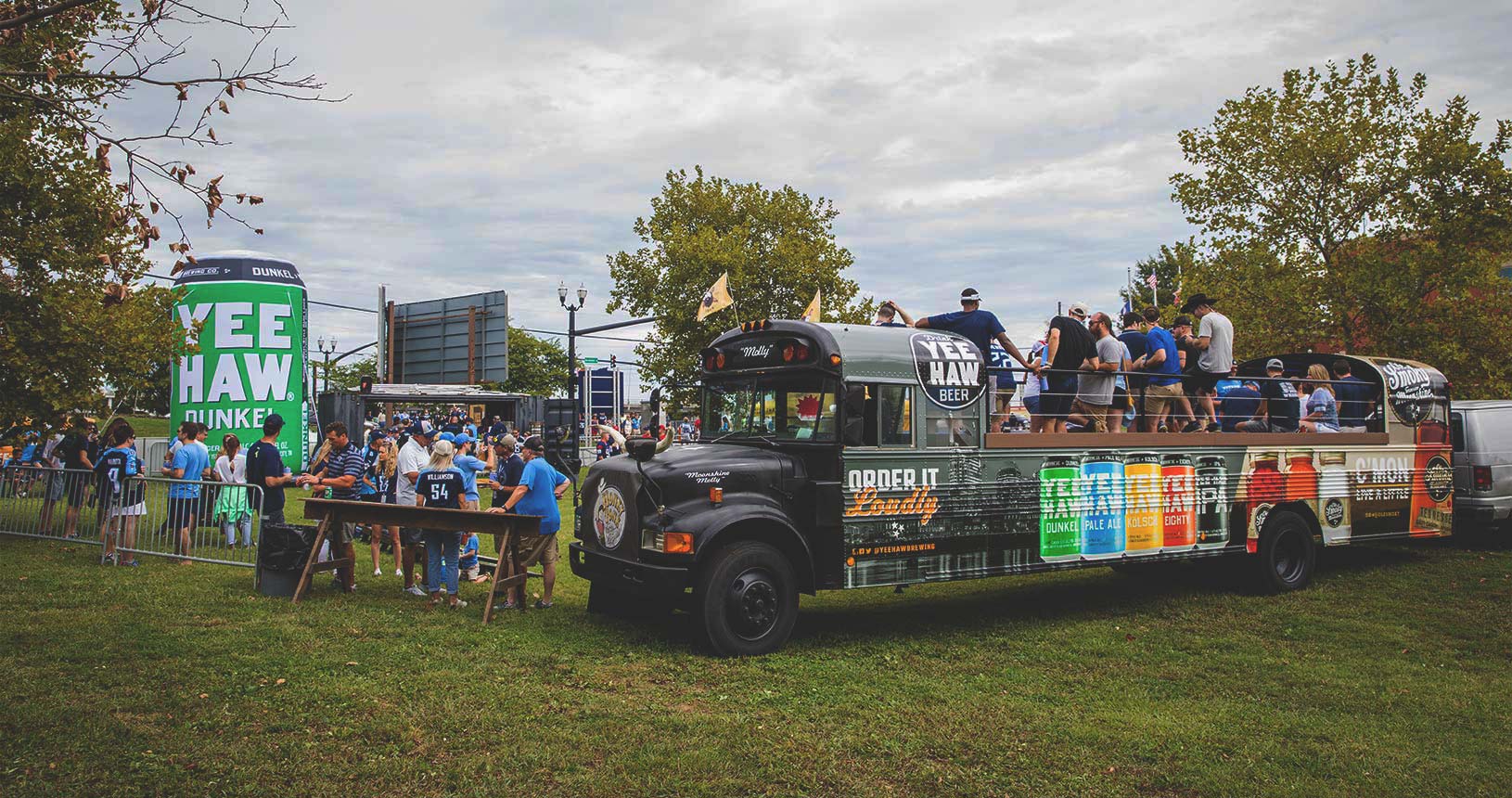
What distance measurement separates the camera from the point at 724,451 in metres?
8.54

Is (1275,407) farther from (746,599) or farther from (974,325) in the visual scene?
(746,599)

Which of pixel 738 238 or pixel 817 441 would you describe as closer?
pixel 817 441

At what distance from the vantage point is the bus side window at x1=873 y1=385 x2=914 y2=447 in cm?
865

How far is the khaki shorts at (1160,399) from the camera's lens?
36.1ft

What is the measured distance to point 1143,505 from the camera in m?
10.2

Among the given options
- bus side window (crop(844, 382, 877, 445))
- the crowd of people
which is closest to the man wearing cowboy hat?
the crowd of people

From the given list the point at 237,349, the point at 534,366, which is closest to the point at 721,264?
the point at 237,349

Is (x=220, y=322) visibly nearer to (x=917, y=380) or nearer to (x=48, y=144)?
(x=48, y=144)

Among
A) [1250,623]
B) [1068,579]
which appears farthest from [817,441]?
[1068,579]

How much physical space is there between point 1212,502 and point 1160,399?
1307 millimetres

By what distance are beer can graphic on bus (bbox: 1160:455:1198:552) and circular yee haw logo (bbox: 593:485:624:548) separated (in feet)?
19.7

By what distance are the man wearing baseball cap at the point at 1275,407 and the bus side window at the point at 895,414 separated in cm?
537

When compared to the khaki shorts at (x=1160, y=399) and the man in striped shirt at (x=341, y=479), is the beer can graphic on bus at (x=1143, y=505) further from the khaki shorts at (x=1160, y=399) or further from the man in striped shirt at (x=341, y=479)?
the man in striped shirt at (x=341, y=479)

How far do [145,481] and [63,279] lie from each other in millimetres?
5010
